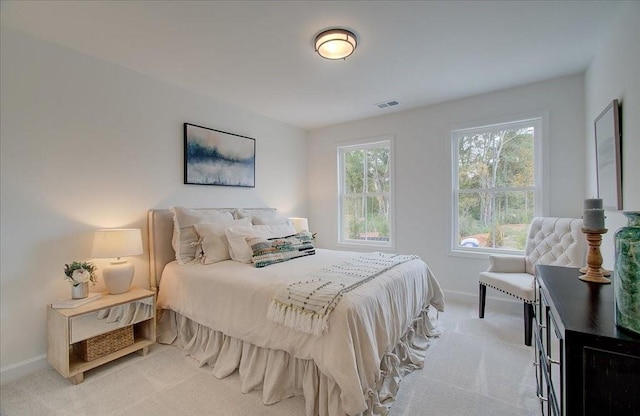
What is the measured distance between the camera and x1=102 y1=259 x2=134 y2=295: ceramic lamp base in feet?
7.76

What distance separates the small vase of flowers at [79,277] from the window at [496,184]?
3.87 m

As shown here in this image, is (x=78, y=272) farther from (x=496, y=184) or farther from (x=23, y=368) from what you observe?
(x=496, y=184)

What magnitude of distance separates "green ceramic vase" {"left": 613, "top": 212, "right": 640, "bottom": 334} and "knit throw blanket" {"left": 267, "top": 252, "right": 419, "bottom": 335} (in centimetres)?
117

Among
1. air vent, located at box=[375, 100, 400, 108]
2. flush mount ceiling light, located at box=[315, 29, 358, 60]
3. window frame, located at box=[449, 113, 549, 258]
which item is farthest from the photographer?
air vent, located at box=[375, 100, 400, 108]

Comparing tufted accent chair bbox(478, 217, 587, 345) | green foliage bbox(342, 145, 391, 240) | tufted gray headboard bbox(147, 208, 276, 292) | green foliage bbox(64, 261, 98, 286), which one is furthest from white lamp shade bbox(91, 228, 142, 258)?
tufted accent chair bbox(478, 217, 587, 345)

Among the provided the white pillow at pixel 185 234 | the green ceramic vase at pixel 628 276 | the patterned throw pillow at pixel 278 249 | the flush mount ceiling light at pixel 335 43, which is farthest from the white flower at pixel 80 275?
the green ceramic vase at pixel 628 276

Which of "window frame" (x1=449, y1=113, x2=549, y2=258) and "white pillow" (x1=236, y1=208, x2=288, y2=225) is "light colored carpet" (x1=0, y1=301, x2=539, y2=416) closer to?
"window frame" (x1=449, y1=113, x2=549, y2=258)

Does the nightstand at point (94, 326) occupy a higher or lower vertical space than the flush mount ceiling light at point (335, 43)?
lower

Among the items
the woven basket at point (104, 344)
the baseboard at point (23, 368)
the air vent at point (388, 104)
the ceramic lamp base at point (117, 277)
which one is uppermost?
the air vent at point (388, 104)

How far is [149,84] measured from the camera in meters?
2.91

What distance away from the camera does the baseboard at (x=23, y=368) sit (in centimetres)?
204

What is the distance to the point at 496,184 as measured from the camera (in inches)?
138

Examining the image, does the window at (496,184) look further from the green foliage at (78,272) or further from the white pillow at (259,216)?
the green foliage at (78,272)

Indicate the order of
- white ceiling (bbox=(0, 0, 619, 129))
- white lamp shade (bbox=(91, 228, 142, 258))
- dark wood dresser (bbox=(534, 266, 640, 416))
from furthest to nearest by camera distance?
white lamp shade (bbox=(91, 228, 142, 258))
white ceiling (bbox=(0, 0, 619, 129))
dark wood dresser (bbox=(534, 266, 640, 416))
